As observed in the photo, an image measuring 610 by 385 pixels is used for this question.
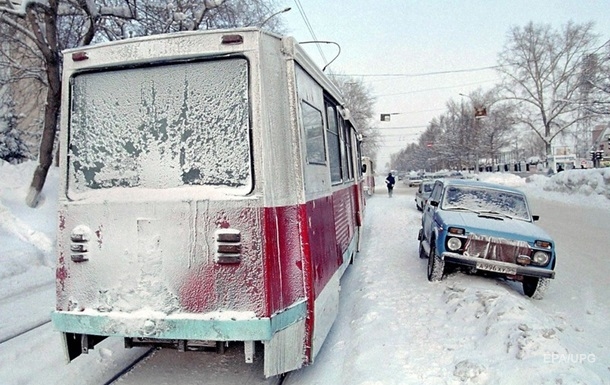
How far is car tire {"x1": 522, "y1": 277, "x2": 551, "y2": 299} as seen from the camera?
7074 mm

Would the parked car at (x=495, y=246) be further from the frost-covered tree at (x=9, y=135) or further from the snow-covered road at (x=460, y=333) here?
the frost-covered tree at (x=9, y=135)

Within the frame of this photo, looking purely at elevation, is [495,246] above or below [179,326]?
below

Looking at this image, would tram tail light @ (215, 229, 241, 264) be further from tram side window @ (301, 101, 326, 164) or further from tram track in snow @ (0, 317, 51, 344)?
tram track in snow @ (0, 317, 51, 344)

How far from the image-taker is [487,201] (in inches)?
332

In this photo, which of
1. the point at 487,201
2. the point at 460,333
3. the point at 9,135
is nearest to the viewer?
the point at 460,333

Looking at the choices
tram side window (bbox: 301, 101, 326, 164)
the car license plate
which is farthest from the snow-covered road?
tram side window (bbox: 301, 101, 326, 164)

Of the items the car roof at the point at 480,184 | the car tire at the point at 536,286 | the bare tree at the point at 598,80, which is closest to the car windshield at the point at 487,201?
the car roof at the point at 480,184

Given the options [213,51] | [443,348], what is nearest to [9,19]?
[213,51]

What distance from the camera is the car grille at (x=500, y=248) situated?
681cm

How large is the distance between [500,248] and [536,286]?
0.97 m

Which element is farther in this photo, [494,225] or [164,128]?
[494,225]

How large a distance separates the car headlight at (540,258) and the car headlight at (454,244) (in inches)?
42.1

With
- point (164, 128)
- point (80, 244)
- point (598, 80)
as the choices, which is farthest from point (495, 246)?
point (598, 80)

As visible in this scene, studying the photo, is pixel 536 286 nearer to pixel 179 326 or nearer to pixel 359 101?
pixel 179 326
